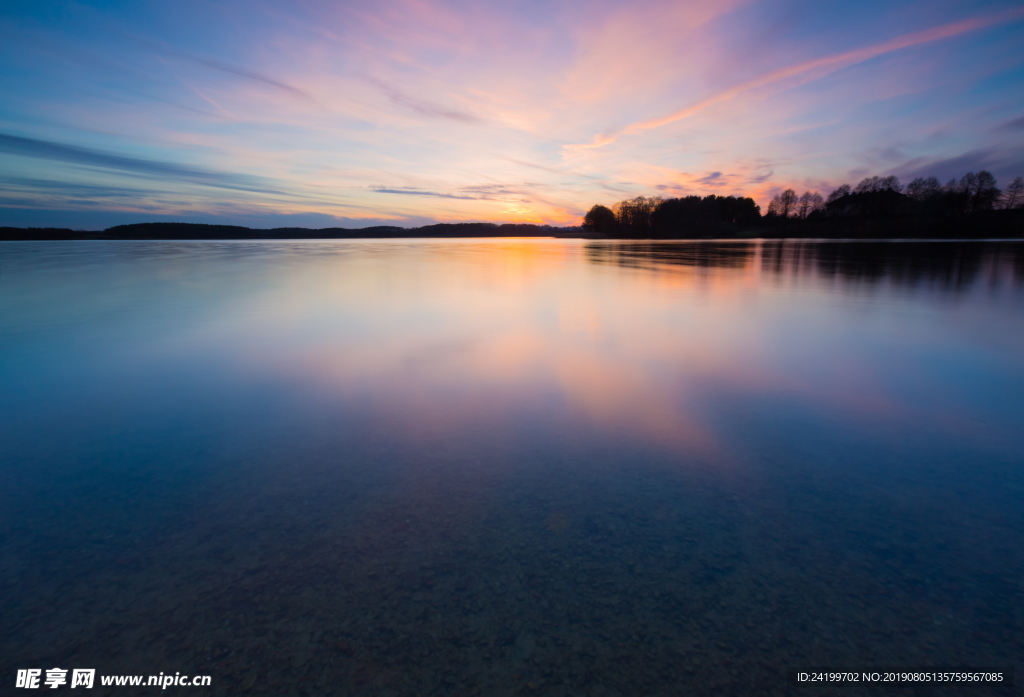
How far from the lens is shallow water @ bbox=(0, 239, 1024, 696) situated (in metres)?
1.99

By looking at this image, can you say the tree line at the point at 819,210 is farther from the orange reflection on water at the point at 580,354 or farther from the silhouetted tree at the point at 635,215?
the orange reflection on water at the point at 580,354

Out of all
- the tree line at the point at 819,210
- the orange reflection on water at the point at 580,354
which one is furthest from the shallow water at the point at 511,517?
the tree line at the point at 819,210

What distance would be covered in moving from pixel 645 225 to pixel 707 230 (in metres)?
17.3

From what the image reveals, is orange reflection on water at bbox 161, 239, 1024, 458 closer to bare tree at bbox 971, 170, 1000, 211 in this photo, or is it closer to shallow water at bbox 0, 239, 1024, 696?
shallow water at bbox 0, 239, 1024, 696

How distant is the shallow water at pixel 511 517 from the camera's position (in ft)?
6.53

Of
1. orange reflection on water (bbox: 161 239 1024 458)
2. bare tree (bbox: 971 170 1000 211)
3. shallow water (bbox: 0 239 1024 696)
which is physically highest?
bare tree (bbox: 971 170 1000 211)

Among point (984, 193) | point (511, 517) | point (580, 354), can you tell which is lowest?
point (511, 517)

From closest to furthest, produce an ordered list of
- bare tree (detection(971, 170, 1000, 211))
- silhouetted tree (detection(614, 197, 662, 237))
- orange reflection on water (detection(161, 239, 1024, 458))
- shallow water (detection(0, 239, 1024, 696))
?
shallow water (detection(0, 239, 1024, 696))
orange reflection on water (detection(161, 239, 1024, 458))
bare tree (detection(971, 170, 1000, 211))
silhouetted tree (detection(614, 197, 662, 237))

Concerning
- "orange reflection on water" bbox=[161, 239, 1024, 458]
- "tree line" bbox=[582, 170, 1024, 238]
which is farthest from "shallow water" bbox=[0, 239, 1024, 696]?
"tree line" bbox=[582, 170, 1024, 238]

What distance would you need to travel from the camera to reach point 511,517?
2908 millimetres

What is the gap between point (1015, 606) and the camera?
7.20ft

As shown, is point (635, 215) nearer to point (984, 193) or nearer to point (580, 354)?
point (984, 193)

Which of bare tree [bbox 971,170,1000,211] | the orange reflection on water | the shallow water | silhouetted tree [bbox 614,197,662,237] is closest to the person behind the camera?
the shallow water

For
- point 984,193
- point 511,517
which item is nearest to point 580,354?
point 511,517
